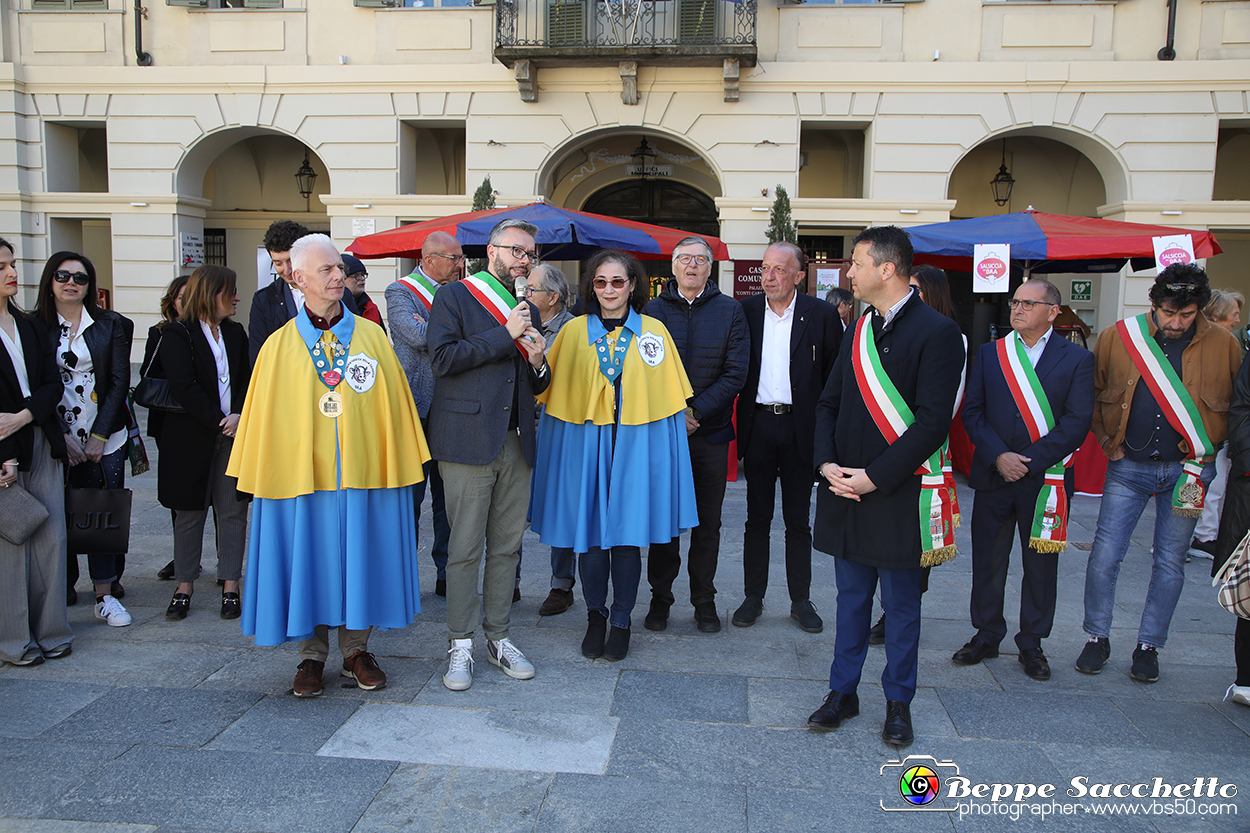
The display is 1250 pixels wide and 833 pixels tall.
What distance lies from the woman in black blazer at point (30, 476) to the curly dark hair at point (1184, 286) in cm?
514

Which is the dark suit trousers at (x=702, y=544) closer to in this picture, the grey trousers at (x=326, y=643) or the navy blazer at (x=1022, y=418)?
the navy blazer at (x=1022, y=418)

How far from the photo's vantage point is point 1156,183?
12.7 metres

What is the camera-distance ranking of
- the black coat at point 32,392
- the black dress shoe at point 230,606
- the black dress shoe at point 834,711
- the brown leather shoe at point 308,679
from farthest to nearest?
the black dress shoe at point 230,606
the black coat at point 32,392
the brown leather shoe at point 308,679
the black dress shoe at point 834,711

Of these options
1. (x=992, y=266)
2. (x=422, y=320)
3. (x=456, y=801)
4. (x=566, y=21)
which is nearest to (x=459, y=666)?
(x=456, y=801)

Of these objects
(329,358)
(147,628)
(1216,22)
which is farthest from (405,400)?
(1216,22)

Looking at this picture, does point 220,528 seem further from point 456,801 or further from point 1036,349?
point 1036,349

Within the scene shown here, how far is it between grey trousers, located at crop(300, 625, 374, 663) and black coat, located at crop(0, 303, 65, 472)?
1567 millimetres

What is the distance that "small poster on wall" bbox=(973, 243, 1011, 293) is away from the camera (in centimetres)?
719

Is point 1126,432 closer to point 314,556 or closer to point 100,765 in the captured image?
point 314,556

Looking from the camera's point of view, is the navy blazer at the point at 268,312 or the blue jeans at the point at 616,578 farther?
the navy blazer at the point at 268,312

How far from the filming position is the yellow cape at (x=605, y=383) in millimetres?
4070

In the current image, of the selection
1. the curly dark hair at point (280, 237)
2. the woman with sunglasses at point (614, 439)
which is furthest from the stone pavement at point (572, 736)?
the curly dark hair at point (280, 237)

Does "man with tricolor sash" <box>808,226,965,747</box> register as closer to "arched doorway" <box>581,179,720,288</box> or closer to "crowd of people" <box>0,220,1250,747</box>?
"crowd of people" <box>0,220,1250,747</box>

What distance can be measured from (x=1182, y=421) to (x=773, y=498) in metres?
1.94
